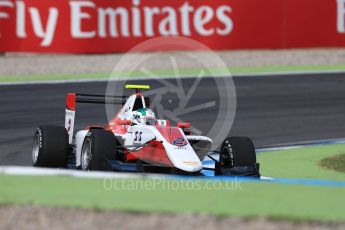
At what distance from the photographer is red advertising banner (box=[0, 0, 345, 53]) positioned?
20078 mm

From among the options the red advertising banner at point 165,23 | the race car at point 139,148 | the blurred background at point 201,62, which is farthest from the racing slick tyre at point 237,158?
the red advertising banner at point 165,23

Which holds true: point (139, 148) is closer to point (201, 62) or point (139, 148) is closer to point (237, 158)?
point (237, 158)

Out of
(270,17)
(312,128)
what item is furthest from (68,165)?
(270,17)

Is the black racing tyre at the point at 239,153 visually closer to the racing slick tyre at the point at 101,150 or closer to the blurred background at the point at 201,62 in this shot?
the blurred background at the point at 201,62

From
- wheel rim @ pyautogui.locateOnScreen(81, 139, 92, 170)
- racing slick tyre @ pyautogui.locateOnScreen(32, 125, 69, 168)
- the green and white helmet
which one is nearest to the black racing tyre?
the green and white helmet

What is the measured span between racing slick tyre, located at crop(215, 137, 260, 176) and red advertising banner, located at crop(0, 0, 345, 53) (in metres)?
10.1

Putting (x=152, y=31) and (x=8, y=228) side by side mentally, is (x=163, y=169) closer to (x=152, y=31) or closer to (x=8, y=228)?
(x=8, y=228)

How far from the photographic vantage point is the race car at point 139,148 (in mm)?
10219

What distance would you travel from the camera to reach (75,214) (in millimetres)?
7070

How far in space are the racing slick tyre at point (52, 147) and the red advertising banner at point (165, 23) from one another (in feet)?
30.1

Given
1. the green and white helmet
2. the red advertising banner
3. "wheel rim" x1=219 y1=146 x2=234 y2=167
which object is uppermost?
the red advertising banner

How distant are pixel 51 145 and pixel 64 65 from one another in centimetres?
1052

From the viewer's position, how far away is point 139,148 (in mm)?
10586

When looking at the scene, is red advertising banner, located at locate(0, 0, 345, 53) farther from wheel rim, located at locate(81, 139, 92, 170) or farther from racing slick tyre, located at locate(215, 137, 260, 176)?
racing slick tyre, located at locate(215, 137, 260, 176)
